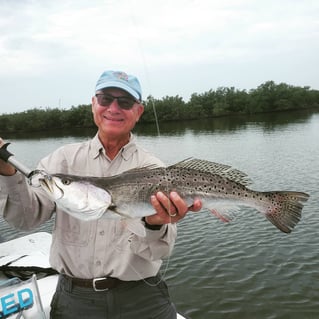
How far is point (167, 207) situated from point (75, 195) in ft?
2.46

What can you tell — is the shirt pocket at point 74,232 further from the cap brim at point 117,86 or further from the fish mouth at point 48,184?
the cap brim at point 117,86

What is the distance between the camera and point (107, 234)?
3.36 meters

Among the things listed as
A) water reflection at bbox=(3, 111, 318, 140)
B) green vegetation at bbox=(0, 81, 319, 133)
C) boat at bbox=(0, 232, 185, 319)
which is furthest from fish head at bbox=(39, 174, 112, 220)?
green vegetation at bbox=(0, 81, 319, 133)

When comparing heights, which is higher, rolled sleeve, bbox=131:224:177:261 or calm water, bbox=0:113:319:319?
rolled sleeve, bbox=131:224:177:261

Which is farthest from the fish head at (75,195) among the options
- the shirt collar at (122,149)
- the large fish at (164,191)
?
the shirt collar at (122,149)

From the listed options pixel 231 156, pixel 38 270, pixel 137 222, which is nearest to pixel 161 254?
pixel 137 222

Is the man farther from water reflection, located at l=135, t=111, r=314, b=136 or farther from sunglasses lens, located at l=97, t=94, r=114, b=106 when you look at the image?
water reflection, located at l=135, t=111, r=314, b=136

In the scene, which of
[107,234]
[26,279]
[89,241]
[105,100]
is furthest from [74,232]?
[26,279]

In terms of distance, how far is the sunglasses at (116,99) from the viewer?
11.6 ft

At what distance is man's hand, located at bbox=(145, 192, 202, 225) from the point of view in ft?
10.1

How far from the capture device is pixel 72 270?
3365 millimetres

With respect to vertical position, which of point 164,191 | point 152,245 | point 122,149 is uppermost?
point 122,149

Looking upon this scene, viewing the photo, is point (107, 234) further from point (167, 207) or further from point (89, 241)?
point (167, 207)

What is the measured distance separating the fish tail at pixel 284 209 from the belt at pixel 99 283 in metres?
1.55
